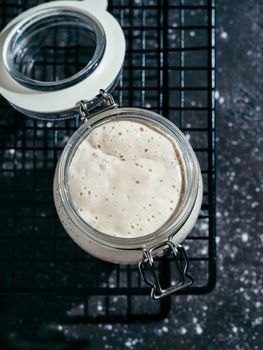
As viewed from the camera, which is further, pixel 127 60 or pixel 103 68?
pixel 127 60

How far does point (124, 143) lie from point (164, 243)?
88mm

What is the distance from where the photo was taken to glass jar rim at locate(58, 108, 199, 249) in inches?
21.1

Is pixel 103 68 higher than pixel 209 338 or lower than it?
higher

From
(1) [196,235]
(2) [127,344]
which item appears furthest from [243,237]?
(2) [127,344]

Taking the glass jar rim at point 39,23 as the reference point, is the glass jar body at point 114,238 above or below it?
below

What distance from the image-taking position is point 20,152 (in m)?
0.74

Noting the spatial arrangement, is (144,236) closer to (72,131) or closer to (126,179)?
(126,179)

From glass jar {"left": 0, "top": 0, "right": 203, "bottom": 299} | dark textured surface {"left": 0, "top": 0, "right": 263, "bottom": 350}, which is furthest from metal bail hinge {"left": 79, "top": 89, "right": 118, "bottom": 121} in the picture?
dark textured surface {"left": 0, "top": 0, "right": 263, "bottom": 350}

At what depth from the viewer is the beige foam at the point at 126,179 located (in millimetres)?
547

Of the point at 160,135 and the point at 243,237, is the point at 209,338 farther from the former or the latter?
the point at 160,135

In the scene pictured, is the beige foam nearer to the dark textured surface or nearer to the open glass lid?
the open glass lid

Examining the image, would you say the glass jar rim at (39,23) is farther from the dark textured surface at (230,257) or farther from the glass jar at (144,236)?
the dark textured surface at (230,257)

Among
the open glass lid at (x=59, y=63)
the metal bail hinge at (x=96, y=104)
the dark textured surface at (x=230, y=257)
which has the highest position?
Result: the open glass lid at (x=59, y=63)

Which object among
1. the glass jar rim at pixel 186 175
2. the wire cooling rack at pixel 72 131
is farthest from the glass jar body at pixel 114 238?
the wire cooling rack at pixel 72 131
